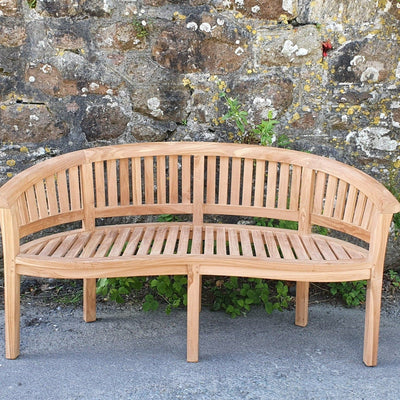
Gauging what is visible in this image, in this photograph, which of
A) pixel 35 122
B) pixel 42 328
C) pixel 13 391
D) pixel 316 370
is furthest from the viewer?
pixel 35 122

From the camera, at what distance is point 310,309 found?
348 cm

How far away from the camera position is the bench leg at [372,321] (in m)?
2.78

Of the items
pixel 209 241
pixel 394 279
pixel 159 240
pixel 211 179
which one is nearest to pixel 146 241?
pixel 159 240

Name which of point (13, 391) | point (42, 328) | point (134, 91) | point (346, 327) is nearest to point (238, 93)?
point (134, 91)

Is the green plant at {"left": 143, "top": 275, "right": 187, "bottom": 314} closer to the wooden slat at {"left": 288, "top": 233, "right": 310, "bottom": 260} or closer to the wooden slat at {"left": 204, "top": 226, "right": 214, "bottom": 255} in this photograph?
the wooden slat at {"left": 204, "top": 226, "right": 214, "bottom": 255}

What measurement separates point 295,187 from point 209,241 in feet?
1.86

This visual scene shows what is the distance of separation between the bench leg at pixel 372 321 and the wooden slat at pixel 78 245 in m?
1.36

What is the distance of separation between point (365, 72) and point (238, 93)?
0.73 metres

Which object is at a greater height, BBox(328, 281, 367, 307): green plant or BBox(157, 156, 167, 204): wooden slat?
BBox(157, 156, 167, 204): wooden slat

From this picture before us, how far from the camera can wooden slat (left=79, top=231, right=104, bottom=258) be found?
2.83m

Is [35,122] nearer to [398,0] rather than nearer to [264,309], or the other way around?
[264,309]

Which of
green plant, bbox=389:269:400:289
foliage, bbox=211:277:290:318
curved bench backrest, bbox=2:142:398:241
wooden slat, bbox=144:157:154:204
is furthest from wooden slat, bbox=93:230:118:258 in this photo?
green plant, bbox=389:269:400:289

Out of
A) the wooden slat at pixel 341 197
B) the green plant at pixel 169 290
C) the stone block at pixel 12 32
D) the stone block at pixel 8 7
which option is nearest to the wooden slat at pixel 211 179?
the green plant at pixel 169 290

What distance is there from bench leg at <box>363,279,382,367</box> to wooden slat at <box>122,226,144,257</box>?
111cm
